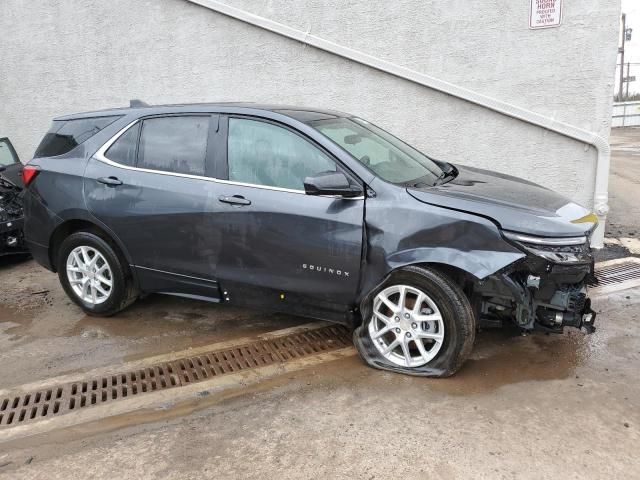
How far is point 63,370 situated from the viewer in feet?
12.6

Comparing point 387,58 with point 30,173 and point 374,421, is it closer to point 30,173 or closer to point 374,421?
point 30,173

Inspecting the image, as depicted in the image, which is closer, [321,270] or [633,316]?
[321,270]

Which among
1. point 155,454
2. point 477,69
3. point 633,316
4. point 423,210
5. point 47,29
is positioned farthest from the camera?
point 47,29

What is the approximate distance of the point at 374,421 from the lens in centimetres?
304

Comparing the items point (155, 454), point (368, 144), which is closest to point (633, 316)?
point (368, 144)

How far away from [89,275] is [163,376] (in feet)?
4.58

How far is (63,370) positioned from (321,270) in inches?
77.5

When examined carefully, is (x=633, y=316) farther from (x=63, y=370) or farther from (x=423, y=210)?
(x=63, y=370)

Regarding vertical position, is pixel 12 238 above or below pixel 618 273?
above

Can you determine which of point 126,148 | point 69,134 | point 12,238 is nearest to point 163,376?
point 126,148

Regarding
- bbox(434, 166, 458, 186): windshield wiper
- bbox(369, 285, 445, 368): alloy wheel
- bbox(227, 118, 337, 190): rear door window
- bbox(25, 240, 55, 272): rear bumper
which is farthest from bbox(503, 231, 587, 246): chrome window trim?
bbox(25, 240, 55, 272): rear bumper

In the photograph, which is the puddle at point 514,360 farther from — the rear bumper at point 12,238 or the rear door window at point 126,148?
the rear bumper at point 12,238

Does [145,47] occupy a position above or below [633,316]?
above

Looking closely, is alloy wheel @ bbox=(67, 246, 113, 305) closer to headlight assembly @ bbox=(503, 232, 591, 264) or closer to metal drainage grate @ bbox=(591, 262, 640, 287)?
headlight assembly @ bbox=(503, 232, 591, 264)
